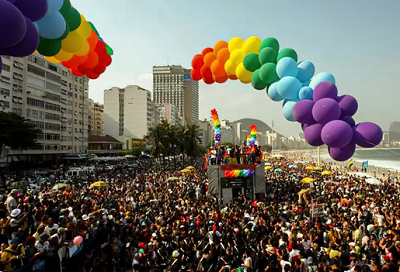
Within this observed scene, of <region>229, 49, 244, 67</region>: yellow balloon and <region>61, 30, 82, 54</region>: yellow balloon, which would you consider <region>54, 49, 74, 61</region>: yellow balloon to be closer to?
<region>61, 30, 82, 54</region>: yellow balloon

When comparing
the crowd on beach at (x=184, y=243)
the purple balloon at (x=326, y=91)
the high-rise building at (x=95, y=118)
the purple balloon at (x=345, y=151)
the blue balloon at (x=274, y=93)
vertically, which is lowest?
the crowd on beach at (x=184, y=243)

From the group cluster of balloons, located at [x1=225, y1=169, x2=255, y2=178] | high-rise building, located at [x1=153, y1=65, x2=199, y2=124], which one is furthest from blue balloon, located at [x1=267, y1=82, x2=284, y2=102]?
high-rise building, located at [x1=153, y1=65, x2=199, y2=124]

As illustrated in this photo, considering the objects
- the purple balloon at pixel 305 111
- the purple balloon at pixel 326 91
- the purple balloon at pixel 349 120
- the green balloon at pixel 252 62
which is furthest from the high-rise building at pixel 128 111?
the purple balloon at pixel 349 120

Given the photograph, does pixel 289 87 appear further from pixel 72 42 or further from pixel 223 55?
pixel 72 42

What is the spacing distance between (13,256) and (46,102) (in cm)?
4624

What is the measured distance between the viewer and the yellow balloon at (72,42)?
32.2ft

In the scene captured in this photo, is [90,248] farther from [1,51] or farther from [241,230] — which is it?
[1,51]

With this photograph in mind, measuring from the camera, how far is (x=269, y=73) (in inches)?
483

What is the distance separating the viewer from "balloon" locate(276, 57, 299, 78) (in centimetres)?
1149

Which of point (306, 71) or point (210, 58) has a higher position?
point (210, 58)

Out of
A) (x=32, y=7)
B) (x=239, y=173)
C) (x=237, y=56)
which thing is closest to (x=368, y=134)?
(x=237, y=56)

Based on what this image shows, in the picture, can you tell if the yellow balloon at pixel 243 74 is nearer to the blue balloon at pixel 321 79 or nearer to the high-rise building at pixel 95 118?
A: the blue balloon at pixel 321 79

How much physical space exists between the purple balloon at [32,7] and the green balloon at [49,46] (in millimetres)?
1934

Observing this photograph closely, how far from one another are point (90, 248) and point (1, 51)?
211 inches
